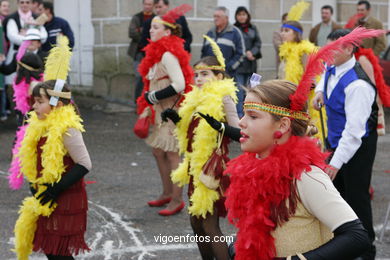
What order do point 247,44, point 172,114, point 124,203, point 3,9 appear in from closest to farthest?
1. point 172,114
2. point 124,203
3. point 247,44
4. point 3,9

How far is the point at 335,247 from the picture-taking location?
258 centimetres

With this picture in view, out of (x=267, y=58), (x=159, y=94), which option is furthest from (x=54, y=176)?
(x=267, y=58)

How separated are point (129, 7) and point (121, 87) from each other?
1610mm

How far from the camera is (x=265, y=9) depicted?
14.5 m

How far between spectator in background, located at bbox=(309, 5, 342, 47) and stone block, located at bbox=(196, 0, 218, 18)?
209 cm

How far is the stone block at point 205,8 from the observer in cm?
1329

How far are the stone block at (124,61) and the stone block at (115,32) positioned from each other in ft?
0.59

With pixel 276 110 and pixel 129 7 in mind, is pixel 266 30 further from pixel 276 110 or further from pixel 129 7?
pixel 276 110

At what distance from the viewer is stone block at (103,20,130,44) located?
13406 millimetres

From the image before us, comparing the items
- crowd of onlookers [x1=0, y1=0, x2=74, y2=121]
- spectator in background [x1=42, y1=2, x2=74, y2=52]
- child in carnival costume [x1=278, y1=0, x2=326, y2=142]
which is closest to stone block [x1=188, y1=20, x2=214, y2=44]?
crowd of onlookers [x1=0, y1=0, x2=74, y2=121]

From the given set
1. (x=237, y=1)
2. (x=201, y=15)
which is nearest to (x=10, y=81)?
(x=201, y=15)

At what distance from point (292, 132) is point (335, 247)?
0.56 m

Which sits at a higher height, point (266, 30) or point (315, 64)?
point (315, 64)

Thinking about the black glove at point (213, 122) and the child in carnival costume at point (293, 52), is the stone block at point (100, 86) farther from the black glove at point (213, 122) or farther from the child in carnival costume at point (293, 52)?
the black glove at point (213, 122)
